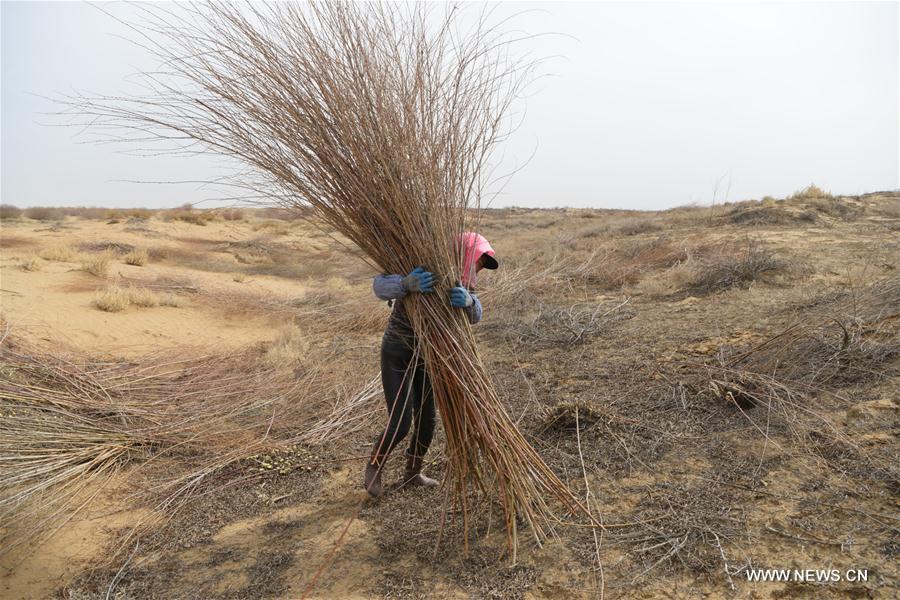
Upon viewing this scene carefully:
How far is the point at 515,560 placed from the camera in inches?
72.3

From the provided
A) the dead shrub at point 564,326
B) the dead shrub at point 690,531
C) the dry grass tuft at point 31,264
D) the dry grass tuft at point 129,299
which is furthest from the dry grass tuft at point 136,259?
the dead shrub at point 690,531

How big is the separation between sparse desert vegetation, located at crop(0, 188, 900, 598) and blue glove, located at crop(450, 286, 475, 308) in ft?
2.40

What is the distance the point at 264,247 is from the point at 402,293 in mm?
12387

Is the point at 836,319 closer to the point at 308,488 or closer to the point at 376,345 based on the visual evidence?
the point at 308,488

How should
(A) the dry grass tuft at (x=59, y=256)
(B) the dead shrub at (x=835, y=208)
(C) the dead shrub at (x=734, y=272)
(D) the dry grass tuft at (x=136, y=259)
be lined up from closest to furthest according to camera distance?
(C) the dead shrub at (x=734, y=272)
(B) the dead shrub at (x=835, y=208)
(A) the dry grass tuft at (x=59, y=256)
(D) the dry grass tuft at (x=136, y=259)

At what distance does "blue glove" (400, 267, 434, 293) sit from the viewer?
6.30 ft

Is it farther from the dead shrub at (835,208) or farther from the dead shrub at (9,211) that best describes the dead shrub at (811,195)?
the dead shrub at (9,211)

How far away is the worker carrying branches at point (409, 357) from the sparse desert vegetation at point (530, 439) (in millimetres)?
272

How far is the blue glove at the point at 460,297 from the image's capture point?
193 cm

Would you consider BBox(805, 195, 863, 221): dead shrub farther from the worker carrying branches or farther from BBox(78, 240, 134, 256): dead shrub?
BBox(78, 240, 134, 256): dead shrub

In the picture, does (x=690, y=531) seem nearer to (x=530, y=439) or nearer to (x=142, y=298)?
(x=530, y=439)

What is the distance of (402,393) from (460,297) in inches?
20.6

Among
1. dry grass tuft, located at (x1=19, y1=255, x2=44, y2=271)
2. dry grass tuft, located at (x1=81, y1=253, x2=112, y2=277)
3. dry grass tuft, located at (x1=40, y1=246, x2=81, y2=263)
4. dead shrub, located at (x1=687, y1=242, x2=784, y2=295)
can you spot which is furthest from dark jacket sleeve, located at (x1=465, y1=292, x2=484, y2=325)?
dry grass tuft, located at (x1=40, y1=246, x2=81, y2=263)

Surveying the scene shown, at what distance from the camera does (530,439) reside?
2.78 m
